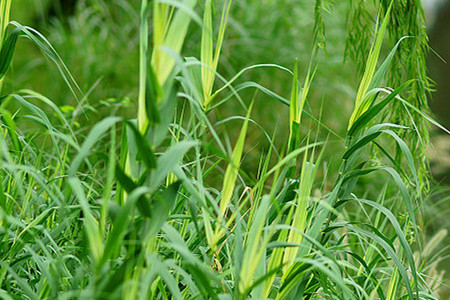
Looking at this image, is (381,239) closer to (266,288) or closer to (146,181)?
(266,288)

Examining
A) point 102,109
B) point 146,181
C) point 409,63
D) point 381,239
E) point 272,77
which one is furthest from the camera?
point 272,77

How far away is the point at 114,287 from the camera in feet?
2.39

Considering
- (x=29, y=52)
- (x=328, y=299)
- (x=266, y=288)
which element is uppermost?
(x=266, y=288)

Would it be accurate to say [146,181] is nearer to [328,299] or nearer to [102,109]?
[328,299]

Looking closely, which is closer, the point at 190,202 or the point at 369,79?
the point at 190,202

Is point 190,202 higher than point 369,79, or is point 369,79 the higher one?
point 369,79

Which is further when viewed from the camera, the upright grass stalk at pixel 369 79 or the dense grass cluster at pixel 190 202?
the upright grass stalk at pixel 369 79

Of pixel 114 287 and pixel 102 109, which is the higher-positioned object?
pixel 114 287

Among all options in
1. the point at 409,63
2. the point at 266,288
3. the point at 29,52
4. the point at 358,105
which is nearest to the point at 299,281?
the point at 266,288

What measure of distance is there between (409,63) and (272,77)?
1.65m

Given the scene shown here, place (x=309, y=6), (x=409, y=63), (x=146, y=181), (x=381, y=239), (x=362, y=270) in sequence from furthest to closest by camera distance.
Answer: (x=309, y=6)
(x=409, y=63)
(x=362, y=270)
(x=381, y=239)
(x=146, y=181)

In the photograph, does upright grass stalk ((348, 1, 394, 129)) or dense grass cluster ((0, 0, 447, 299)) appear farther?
upright grass stalk ((348, 1, 394, 129))

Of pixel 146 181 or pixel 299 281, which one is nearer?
pixel 146 181

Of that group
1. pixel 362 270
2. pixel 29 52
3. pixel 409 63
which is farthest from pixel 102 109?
pixel 362 270
